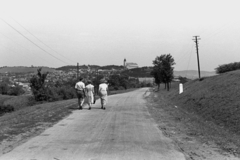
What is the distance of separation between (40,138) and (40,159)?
2.48 meters

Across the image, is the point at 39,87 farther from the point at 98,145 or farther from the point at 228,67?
the point at 98,145

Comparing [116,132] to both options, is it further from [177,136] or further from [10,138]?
[10,138]

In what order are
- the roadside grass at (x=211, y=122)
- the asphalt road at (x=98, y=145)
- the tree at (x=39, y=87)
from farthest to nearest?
the tree at (x=39, y=87) < the roadside grass at (x=211, y=122) < the asphalt road at (x=98, y=145)

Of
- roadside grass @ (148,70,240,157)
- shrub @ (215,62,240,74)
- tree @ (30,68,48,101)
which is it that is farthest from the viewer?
tree @ (30,68,48,101)

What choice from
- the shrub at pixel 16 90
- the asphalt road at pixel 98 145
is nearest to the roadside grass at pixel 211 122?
the asphalt road at pixel 98 145

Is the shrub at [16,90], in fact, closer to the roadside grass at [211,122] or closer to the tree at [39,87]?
the tree at [39,87]

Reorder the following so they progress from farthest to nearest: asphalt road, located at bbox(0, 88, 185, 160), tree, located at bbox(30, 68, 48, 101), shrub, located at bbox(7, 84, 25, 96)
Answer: shrub, located at bbox(7, 84, 25, 96), tree, located at bbox(30, 68, 48, 101), asphalt road, located at bbox(0, 88, 185, 160)

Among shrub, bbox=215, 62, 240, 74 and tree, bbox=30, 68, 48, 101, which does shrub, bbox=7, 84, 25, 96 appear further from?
shrub, bbox=215, 62, 240, 74

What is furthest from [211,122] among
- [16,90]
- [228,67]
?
[16,90]

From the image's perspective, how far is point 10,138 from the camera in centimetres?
894

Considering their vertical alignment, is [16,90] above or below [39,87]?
below

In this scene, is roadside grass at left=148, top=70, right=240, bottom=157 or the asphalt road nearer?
the asphalt road

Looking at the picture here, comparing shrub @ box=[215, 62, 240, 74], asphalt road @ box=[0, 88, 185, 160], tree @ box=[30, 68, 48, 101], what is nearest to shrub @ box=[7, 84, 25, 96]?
tree @ box=[30, 68, 48, 101]

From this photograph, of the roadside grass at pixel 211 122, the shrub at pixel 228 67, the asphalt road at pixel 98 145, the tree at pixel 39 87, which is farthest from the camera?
the tree at pixel 39 87
